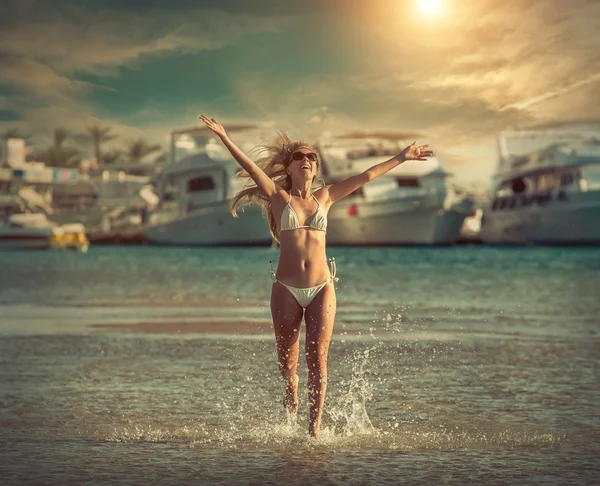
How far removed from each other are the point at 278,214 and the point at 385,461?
1.58 meters

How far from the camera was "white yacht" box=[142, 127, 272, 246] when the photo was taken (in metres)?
88.8

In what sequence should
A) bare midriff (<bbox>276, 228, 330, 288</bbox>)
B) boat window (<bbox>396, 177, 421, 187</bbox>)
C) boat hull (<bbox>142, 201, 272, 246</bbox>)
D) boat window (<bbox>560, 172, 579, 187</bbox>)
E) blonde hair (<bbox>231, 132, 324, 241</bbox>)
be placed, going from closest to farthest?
bare midriff (<bbox>276, 228, 330, 288</bbox>) → blonde hair (<bbox>231, 132, 324, 241</bbox>) → boat window (<bbox>396, 177, 421, 187</bbox>) → boat window (<bbox>560, 172, 579, 187</bbox>) → boat hull (<bbox>142, 201, 272, 246</bbox>)

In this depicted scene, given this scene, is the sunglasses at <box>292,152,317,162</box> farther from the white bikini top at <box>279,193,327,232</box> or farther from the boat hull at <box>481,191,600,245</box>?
the boat hull at <box>481,191,600,245</box>

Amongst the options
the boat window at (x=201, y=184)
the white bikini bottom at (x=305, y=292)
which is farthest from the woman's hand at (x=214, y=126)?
the boat window at (x=201, y=184)

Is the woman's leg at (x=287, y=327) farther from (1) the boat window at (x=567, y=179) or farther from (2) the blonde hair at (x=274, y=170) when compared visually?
(1) the boat window at (x=567, y=179)

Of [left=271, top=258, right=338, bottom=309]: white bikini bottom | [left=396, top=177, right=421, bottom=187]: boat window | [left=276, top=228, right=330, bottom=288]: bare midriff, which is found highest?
[left=396, top=177, right=421, bottom=187]: boat window

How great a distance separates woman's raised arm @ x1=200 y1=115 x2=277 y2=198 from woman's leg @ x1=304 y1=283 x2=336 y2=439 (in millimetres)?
679

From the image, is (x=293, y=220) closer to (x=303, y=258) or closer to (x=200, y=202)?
(x=303, y=258)

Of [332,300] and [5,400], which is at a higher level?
[332,300]

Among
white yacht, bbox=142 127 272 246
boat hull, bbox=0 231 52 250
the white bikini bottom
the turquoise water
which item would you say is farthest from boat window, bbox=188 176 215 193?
the white bikini bottom

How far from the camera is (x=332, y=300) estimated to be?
7.29m

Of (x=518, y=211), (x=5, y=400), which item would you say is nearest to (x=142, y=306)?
(x=5, y=400)

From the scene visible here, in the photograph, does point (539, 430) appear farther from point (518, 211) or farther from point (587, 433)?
point (518, 211)

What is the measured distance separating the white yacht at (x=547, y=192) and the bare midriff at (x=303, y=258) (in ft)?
250
